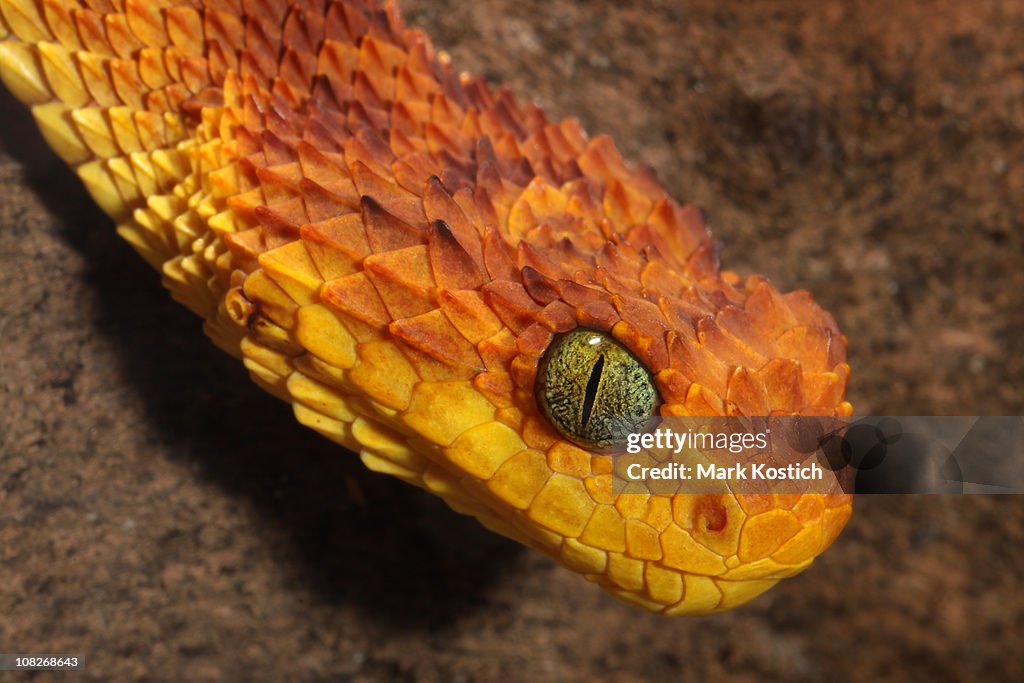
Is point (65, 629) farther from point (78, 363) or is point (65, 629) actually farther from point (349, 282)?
point (349, 282)

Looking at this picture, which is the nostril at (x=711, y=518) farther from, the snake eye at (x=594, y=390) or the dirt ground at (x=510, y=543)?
the dirt ground at (x=510, y=543)

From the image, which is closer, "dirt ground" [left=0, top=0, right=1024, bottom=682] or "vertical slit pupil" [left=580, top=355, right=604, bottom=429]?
"vertical slit pupil" [left=580, top=355, right=604, bottom=429]

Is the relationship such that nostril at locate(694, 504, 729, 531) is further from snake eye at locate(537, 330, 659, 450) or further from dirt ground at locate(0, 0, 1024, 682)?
dirt ground at locate(0, 0, 1024, 682)

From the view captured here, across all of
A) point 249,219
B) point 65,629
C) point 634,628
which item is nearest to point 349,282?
A: point 249,219

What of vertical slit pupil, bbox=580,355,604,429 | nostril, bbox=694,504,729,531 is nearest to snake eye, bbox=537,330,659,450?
vertical slit pupil, bbox=580,355,604,429

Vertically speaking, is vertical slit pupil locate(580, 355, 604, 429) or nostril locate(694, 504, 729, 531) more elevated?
vertical slit pupil locate(580, 355, 604, 429)

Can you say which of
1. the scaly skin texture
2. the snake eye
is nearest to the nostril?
the scaly skin texture
